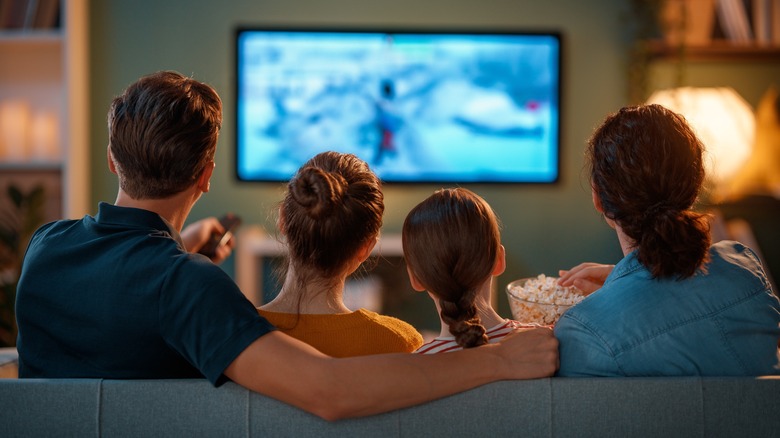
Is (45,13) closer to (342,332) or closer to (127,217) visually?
(127,217)

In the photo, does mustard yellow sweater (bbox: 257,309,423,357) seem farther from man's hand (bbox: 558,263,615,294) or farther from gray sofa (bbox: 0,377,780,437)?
man's hand (bbox: 558,263,615,294)

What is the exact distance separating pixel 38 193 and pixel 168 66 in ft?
3.25

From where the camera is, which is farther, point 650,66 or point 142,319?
point 650,66

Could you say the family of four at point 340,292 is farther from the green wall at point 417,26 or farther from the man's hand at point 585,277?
the green wall at point 417,26

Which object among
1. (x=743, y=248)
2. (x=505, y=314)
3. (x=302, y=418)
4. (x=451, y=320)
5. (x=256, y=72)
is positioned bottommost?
(x=505, y=314)

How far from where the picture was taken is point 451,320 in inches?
52.1

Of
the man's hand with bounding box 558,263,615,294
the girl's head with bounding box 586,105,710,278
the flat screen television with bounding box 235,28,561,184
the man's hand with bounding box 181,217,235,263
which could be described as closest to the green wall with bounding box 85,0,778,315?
the flat screen television with bounding box 235,28,561,184

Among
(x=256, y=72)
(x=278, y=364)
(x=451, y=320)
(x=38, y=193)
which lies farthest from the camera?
(x=256, y=72)

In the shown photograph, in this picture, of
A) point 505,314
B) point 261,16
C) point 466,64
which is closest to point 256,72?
point 261,16

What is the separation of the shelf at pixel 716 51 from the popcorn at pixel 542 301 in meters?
2.70

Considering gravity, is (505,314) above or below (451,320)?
below

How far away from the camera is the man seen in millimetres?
1158

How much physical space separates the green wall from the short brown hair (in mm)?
2661

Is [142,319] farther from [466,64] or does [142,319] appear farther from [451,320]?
[466,64]
